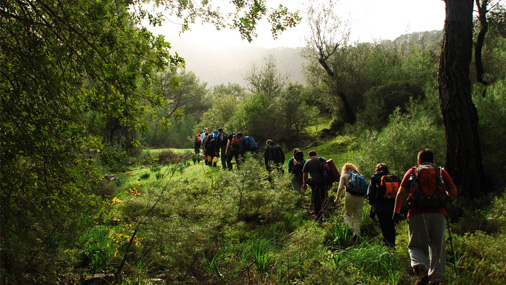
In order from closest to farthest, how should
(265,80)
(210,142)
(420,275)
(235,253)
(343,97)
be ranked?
(420,275) < (235,253) < (210,142) < (343,97) < (265,80)

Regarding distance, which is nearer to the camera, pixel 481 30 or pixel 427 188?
pixel 427 188

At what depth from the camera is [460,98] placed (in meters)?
7.57

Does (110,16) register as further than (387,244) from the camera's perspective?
No

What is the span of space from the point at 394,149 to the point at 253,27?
18.5 feet

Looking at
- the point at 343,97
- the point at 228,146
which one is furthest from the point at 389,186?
the point at 343,97

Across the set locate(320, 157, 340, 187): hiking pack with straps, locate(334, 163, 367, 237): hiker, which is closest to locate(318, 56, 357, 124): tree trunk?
locate(320, 157, 340, 187): hiking pack with straps

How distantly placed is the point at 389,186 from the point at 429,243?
143 cm

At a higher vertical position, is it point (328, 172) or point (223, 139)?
point (223, 139)

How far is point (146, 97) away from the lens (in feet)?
14.6

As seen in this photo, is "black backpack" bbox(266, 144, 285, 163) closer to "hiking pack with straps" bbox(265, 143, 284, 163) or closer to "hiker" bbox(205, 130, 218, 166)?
"hiking pack with straps" bbox(265, 143, 284, 163)

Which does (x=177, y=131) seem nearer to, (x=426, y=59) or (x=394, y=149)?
(x=426, y=59)

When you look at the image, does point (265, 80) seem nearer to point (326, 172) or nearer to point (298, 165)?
point (298, 165)

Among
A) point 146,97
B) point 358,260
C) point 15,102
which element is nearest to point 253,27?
point 146,97

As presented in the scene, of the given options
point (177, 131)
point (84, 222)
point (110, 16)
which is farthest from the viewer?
point (177, 131)
